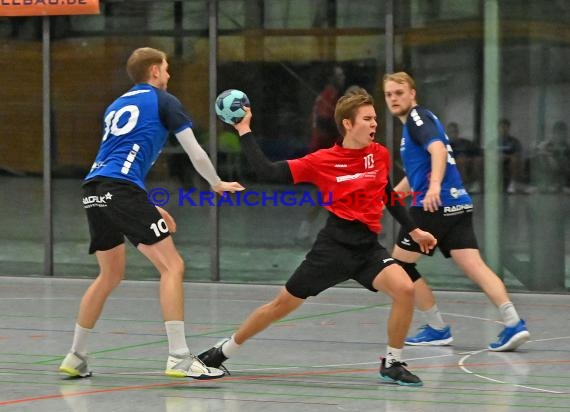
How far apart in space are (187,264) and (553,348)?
5.92 meters

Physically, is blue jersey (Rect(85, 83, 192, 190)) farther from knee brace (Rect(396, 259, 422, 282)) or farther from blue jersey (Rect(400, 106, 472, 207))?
knee brace (Rect(396, 259, 422, 282))

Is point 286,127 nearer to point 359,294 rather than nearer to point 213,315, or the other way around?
point 359,294

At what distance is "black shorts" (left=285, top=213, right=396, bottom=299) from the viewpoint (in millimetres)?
8508

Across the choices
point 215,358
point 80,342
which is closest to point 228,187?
point 215,358

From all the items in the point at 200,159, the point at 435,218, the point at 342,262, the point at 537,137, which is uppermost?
the point at 537,137

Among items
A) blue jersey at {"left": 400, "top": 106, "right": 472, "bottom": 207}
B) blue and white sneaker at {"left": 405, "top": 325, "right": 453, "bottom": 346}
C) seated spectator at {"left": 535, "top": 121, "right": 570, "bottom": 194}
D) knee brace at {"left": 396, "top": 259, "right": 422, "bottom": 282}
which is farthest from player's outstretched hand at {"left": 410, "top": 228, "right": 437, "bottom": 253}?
seated spectator at {"left": 535, "top": 121, "right": 570, "bottom": 194}

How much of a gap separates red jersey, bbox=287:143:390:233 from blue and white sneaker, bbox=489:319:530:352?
1.72 meters

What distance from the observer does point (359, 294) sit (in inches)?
552

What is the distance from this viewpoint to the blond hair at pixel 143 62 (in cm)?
878

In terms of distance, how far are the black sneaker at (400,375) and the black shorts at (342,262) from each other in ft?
1.61

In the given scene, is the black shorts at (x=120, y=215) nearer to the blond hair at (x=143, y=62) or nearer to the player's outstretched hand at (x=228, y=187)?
the player's outstretched hand at (x=228, y=187)

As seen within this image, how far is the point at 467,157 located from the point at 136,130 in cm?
614

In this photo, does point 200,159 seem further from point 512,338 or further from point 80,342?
point 512,338

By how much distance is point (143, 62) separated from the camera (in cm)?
880
